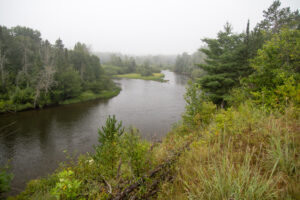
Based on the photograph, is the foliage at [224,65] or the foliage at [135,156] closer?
the foliage at [135,156]

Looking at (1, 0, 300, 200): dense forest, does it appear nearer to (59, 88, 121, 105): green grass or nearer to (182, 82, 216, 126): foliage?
(182, 82, 216, 126): foliage

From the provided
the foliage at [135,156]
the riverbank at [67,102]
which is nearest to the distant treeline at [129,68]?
the riverbank at [67,102]

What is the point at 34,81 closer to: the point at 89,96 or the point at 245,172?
the point at 89,96

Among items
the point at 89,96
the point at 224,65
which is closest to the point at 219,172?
the point at 224,65

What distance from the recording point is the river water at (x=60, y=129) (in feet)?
44.5

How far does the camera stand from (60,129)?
20828mm

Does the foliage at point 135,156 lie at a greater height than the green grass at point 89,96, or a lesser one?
greater

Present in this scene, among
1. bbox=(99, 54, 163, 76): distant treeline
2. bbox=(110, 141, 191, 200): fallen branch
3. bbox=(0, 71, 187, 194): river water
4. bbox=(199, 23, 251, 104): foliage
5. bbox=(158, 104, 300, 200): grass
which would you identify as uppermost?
bbox=(99, 54, 163, 76): distant treeline

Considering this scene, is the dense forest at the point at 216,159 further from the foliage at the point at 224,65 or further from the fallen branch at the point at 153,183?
the foliage at the point at 224,65

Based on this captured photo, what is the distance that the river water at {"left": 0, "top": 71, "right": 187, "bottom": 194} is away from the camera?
1356cm

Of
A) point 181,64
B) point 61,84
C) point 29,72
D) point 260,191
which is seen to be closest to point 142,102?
point 61,84

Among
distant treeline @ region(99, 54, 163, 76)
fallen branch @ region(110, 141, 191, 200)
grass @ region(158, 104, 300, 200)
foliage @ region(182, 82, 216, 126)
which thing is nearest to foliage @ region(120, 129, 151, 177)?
fallen branch @ region(110, 141, 191, 200)

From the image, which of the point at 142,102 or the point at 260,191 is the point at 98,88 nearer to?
the point at 142,102

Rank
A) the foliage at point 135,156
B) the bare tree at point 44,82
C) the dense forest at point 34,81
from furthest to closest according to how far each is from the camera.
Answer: the bare tree at point 44,82
the dense forest at point 34,81
the foliage at point 135,156
